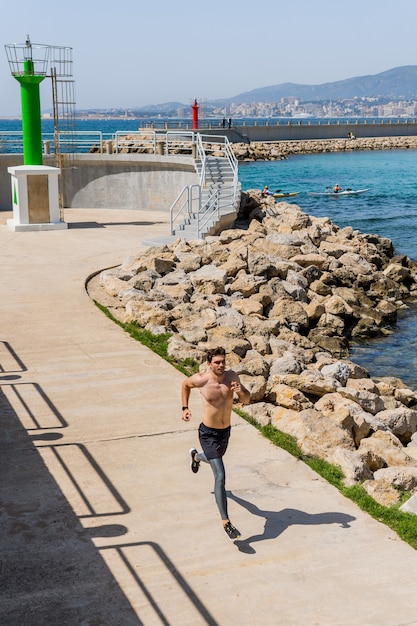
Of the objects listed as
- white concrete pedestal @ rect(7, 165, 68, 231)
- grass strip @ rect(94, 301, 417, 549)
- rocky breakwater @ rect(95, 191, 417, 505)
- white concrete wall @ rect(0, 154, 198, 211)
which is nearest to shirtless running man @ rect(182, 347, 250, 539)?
grass strip @ rect(94, 301, 417, 549)

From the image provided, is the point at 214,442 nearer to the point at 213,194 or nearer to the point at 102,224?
the point at 213,194

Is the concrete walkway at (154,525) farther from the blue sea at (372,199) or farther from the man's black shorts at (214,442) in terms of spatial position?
the blue sea at (372,199)

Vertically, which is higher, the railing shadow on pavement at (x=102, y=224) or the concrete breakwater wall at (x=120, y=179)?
the concrete breakwater wall at (x=120, y=179)

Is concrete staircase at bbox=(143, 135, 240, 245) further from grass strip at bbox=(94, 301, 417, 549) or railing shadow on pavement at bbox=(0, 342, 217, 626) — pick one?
railing shadow on pavement at bbox=(0, 342, 217, 626)

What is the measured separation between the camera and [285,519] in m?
7.66

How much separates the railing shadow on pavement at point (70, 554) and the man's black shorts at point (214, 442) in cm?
89

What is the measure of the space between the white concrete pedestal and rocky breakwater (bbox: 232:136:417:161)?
2290 inches

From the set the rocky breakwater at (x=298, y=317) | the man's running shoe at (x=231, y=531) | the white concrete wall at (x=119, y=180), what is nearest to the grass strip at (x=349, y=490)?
the rocky breakwater at (x=298, y=317)

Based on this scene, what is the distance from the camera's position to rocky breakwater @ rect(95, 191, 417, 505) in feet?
31.5

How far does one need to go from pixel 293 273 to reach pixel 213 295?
11.6 ft

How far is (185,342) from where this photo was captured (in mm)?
12891

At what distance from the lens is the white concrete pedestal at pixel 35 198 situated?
2339 centimetres

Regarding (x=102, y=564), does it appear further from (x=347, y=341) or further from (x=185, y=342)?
(x=347, y=341)

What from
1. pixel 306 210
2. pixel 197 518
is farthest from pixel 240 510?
pixel 306 210
